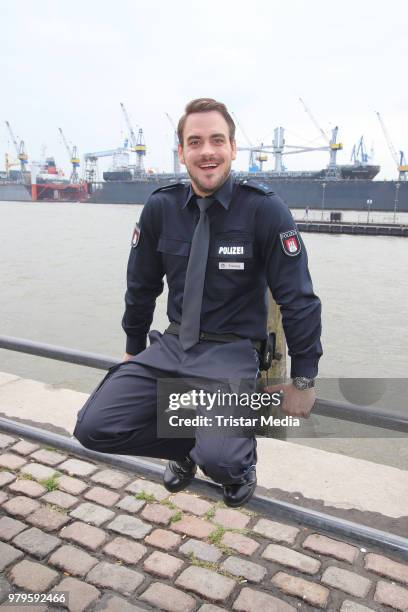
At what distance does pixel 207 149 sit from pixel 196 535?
1763 mm

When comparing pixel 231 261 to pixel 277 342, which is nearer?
pixel 231 261

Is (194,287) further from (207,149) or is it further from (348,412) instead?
(348,412)

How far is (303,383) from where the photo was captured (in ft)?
6.05

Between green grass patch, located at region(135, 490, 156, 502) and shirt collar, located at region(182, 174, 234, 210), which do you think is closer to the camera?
shirt collar, located at region(182, 174, 234, 210)

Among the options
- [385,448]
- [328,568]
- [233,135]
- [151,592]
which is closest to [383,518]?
[328,568]

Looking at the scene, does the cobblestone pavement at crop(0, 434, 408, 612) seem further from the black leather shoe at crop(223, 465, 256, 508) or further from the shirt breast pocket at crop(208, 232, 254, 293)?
the shirt breast pocket at crop(208, 232, 254, 293)

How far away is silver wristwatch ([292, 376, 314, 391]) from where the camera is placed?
→ 1.84m

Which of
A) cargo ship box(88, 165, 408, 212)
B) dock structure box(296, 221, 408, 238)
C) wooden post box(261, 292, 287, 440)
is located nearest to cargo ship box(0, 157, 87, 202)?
cargo ship box(88, 165, 408, 212)

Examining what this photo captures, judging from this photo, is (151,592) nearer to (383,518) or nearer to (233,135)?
(383,518)

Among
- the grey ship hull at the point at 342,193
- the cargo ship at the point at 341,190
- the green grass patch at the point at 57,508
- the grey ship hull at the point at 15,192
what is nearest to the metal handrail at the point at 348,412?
the green grass patch at the point at 57,508

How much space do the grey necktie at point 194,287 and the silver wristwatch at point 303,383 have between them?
0.41m

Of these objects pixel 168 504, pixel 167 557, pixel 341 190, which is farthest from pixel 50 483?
pixel 341 190

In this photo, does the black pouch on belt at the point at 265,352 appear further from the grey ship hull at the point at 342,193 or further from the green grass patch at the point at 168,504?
the grey ship hull at the point at 342,193

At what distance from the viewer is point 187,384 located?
1.93 meters
